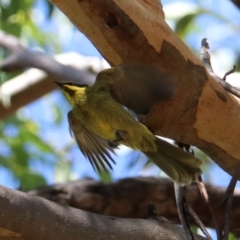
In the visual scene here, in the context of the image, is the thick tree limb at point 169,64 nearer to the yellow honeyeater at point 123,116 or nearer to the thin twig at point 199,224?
the yellow honeyeater at point 123,116

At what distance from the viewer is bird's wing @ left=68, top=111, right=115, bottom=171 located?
141 centimetres

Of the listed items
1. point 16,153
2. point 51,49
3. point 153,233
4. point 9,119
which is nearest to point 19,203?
point 153,233

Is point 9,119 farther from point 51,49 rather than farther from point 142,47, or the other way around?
point 142,47

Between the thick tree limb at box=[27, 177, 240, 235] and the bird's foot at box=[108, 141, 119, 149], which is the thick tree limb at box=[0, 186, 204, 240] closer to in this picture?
the bird's foot at box=[108, 141, 119, 149]

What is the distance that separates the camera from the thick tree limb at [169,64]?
3.42 ft

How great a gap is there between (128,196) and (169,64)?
1.66 ft

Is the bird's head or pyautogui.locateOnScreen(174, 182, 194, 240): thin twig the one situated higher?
the bird's head

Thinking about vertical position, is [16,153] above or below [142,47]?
below

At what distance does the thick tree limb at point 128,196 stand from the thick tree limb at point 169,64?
314 mm

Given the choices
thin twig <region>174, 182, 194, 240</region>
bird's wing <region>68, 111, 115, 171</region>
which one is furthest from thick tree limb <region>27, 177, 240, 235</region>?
thin twig <region>174, 182, 194, 240</region>

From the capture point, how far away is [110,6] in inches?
40.4

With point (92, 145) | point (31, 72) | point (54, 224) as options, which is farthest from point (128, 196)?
point (31, 72)

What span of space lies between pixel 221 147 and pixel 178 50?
232 millimetres

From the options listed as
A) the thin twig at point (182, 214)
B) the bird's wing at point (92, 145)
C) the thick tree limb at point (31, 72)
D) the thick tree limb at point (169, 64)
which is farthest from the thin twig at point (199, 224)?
the thick tree limb at point (31, 72)
